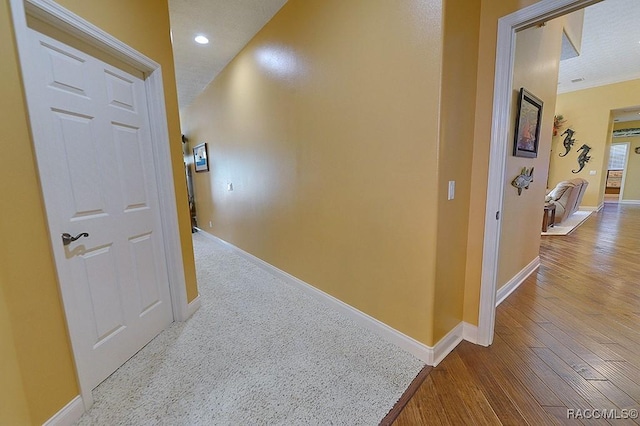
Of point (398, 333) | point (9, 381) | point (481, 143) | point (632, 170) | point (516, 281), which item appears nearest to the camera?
point (9, 381)

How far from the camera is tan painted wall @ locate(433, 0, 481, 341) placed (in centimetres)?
144

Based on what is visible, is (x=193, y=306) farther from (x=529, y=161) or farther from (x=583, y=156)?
(x=583, y=156)

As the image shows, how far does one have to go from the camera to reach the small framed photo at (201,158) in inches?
181

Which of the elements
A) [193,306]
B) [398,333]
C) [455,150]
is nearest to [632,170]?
[455,150]

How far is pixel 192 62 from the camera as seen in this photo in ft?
11.3

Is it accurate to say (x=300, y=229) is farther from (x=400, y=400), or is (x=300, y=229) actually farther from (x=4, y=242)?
(x=4, y=242)

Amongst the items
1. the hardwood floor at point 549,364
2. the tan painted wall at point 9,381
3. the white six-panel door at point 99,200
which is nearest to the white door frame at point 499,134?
the hardwood floor at point 549,364

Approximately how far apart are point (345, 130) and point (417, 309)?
1384mm

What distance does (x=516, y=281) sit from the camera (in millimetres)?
2633

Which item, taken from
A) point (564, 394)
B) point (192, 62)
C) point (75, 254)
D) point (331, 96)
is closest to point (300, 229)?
point (331, 96)

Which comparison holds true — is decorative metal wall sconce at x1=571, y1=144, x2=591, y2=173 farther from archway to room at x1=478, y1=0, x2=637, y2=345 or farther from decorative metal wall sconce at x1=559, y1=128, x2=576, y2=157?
archway to room at x1=478, y1=0, x2=637, y2=345

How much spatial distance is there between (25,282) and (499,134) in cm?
261

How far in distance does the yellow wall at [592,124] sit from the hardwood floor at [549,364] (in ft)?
18.3

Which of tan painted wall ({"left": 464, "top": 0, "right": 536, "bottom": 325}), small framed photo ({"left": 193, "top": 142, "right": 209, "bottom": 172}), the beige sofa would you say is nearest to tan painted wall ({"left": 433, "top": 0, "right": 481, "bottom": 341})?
tan painted wall ({"left": 464, "top": 0, "right": 536, "bottom": 325})
